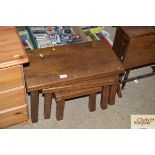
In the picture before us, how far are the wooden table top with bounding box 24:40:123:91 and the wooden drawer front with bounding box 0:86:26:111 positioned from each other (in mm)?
100

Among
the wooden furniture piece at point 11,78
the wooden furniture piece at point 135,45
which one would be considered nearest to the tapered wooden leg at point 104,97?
Answer: the wooden furniture piece at point 135,45

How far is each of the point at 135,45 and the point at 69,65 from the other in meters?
0.62

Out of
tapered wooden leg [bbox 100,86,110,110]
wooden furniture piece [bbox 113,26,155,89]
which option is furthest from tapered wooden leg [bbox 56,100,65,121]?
wooden furniture piece [bbox 113,26,155,89]

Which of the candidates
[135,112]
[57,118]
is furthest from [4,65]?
[135,112]

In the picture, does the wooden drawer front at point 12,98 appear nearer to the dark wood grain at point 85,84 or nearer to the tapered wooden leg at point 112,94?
the dark wood grain at point 85,84

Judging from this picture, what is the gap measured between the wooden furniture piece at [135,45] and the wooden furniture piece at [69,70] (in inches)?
6.6

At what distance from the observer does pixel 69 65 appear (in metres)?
2.26

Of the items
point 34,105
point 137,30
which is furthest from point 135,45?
point 34,105

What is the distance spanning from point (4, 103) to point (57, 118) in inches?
24.0

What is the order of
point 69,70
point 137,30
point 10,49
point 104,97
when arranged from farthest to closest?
point 104,97 < point 137,30 < point 69,70 < point 10,49

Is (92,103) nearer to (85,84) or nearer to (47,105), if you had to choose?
(85,84)

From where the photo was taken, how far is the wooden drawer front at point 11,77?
177cm

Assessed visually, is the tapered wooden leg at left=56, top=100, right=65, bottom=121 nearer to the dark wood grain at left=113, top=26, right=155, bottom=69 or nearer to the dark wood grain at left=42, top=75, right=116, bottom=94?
the dark wood grain at left=42, top=75, right=116, bottom=94
